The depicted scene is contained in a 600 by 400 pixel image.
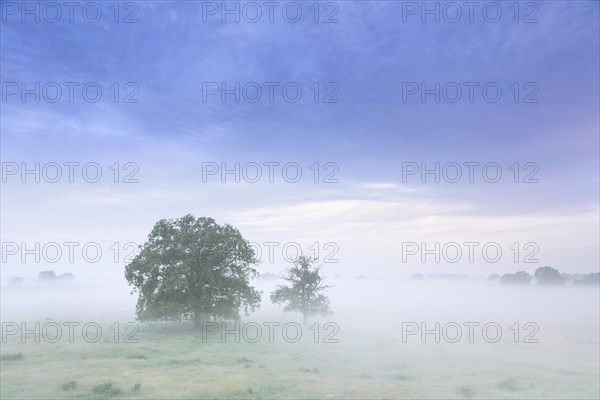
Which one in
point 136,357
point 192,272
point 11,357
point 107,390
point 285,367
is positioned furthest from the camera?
point 192,272

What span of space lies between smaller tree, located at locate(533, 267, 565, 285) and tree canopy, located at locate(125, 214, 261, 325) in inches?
7261

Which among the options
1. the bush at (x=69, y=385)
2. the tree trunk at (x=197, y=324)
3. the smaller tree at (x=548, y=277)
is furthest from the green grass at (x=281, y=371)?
the smaller tree at (x=548, y=277)

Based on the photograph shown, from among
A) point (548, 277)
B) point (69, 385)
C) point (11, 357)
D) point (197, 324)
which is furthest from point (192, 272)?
point (548, 277)

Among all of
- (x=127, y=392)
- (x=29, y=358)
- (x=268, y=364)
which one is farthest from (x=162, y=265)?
Answer: (x=127, y=392)

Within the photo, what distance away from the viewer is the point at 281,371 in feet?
102

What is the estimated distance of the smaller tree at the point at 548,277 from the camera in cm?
19474

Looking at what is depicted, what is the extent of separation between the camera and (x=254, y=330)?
57.1 m

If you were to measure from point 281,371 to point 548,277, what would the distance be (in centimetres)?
20224

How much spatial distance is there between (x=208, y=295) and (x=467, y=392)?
32.3m

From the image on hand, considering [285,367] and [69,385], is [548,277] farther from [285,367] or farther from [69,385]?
[69,385]

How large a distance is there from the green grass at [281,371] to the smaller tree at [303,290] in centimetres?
1770

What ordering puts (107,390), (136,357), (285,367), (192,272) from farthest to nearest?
(192,272)
(136,357)
(285,367)
(107,390)

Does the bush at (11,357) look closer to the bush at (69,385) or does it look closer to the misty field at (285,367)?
the misty field at (285,367)

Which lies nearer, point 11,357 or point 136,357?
point 11,357
